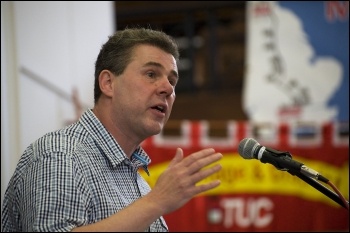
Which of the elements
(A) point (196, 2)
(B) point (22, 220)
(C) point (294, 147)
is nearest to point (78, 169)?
(B) point (22, 220)

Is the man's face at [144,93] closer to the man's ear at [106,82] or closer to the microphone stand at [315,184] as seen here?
the man's ear at [106,82]

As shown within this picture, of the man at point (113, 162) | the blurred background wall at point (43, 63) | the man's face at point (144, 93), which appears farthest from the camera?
the blurred background wall at point (43, 63)

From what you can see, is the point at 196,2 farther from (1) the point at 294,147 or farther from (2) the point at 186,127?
(1) the point at 294,147

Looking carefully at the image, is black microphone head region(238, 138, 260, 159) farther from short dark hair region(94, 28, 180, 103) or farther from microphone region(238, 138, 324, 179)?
short dark hair region(94, 28, 180, 103)

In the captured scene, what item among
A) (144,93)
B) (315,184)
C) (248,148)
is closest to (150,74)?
(144,93)

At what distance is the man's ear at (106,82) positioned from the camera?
1503 millimetres

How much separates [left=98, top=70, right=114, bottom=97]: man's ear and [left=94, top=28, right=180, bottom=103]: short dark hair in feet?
0.05

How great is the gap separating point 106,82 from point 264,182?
8.25 ft

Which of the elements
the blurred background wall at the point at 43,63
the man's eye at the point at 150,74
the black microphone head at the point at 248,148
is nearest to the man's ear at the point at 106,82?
the man's eye at the point at 150,74

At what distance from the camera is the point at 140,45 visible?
1487 mm

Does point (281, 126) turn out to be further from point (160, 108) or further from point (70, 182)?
point (70, 182)

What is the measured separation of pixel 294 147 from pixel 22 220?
295cm

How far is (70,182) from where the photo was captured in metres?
1.17

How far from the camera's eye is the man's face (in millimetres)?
1433
